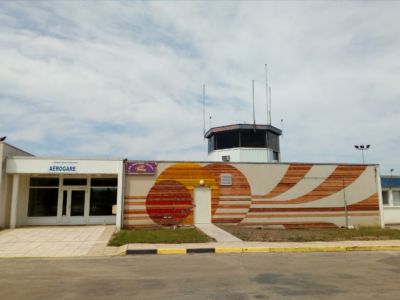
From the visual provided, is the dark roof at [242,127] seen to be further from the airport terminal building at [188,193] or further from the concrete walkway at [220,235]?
the concrete walkway at [220,235]

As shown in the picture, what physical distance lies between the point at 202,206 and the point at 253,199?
10.4ft

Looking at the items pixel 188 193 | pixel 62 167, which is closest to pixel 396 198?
pixel 188 193

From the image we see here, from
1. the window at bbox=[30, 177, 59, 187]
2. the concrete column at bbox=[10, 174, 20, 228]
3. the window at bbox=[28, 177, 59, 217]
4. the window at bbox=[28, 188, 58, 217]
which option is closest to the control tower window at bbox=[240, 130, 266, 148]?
the window at bbox=[30, 177, 59, 187]

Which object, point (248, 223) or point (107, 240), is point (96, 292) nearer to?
A: point (107, 240)

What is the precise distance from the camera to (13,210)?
19.7 m

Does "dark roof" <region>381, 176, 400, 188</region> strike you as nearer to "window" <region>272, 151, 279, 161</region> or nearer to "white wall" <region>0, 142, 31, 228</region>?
"window" <region>272, 151, 279, 161</region>

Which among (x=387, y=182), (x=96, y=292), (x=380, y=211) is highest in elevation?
(x=387, y=182)

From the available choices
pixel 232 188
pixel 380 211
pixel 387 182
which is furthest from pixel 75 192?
pixel 387 182

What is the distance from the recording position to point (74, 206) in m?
22.0

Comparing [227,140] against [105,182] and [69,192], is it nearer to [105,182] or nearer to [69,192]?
[105,182]

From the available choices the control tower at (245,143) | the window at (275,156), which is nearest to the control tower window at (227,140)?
the control tower at (245,143)

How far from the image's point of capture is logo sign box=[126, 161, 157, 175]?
2141 centimetres

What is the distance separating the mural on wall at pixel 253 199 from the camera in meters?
21.5

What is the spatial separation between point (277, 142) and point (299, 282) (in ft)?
77.3
